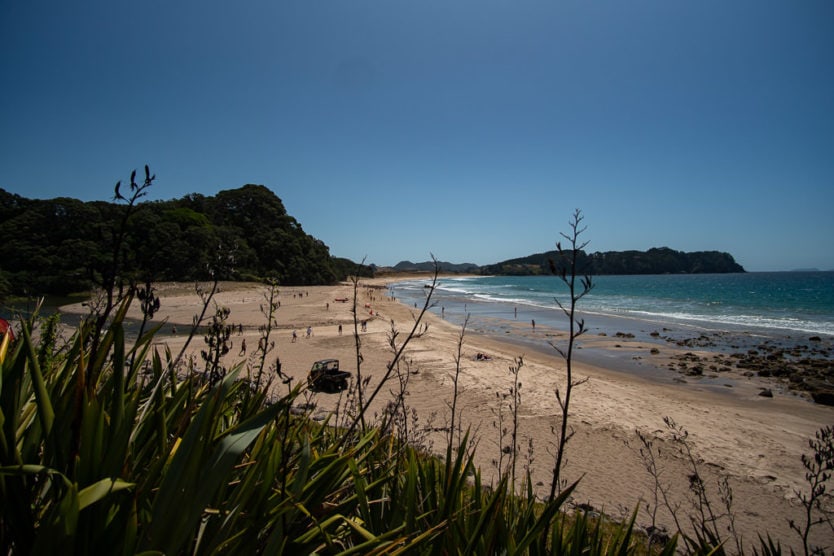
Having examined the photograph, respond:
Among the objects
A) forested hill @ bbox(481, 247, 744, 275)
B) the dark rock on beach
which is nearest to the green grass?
the dark rock on beach

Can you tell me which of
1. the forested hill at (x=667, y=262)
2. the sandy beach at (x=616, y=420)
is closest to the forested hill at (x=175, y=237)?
the sandy beach at (x=616, y=420)

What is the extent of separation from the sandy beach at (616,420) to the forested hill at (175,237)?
17.0 feet

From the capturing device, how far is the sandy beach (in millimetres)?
5613

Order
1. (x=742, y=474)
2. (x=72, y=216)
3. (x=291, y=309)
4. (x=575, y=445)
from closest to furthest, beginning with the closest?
(x=742, y=474) → (x=575, y=445) → (x=291, y=309) → (x=72, y=216)

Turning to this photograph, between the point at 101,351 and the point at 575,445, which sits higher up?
the point at 101,351

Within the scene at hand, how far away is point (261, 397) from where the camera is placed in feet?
6.97

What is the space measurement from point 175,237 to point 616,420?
43.6 meters

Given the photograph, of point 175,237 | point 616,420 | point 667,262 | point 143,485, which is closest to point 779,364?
point 616,420

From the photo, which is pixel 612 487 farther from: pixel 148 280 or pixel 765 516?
pixel 148 280

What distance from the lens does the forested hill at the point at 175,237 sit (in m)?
21.2

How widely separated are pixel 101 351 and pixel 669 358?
1974cm

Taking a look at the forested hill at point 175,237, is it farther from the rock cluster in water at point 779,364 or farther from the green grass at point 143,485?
the rock cluster in water at point 779,364

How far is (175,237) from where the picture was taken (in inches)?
1592

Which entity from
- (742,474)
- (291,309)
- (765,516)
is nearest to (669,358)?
(742,474)
